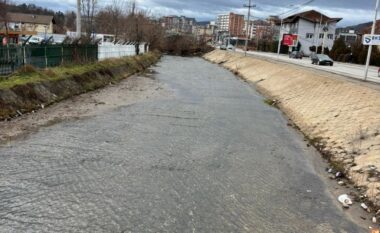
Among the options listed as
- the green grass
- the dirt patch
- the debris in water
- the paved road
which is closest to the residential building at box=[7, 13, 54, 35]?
the green grass

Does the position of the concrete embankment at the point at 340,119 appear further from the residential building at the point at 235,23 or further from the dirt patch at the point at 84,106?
the residential building at the point at 235,23

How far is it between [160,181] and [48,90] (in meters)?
12.7

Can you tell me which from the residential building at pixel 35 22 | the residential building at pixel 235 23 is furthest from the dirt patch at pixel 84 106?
the residential building at pixel 235 23

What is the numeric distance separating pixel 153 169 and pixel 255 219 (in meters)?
3.58

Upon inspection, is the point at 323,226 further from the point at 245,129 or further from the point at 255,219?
the point at 245,129

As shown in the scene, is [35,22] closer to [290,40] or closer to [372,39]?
[290,40]

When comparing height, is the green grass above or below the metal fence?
below

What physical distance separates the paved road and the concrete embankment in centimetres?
98

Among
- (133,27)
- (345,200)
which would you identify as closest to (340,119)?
(345,200)

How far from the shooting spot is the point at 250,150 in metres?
14.1

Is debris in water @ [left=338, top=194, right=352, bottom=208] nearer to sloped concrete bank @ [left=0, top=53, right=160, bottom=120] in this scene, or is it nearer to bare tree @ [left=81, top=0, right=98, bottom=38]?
sloped concrete bank @ [left=0, top=53, right=160, bottom=120]

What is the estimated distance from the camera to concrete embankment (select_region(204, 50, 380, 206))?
11.6 m

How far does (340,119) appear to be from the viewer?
16.8 meters

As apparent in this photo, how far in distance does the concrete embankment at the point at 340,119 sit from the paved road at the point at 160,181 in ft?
3.22
